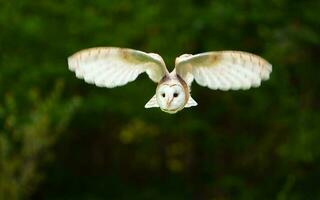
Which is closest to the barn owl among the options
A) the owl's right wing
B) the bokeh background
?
the owl's right wing

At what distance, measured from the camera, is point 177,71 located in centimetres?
98

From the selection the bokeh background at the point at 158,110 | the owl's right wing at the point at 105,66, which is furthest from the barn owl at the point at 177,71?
the bokeh background at the point at 158,110

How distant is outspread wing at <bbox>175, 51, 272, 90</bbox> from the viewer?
889mm

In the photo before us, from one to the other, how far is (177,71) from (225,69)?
7 cm

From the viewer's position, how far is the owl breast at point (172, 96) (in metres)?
0.88

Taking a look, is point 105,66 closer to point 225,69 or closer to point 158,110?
point 225,69

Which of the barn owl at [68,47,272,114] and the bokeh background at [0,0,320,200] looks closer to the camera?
the barn owl at [68,47,272,114]

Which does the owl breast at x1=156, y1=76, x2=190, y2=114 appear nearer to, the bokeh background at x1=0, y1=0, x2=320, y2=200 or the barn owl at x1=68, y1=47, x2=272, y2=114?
the barn owl at x1=68, y1=47, x2=272, y2=114

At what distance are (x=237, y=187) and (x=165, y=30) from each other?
2042mm

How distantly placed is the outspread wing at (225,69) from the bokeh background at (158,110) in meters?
5.62

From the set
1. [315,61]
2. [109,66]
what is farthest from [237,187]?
[109,66]

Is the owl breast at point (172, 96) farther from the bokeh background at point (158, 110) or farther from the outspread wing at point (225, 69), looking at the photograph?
the bokeh background at point (158, 110)

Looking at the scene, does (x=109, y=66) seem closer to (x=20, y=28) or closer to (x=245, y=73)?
(x=245, y=73)

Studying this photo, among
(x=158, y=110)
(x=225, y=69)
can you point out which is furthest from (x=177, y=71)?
(x=158, y=110)
